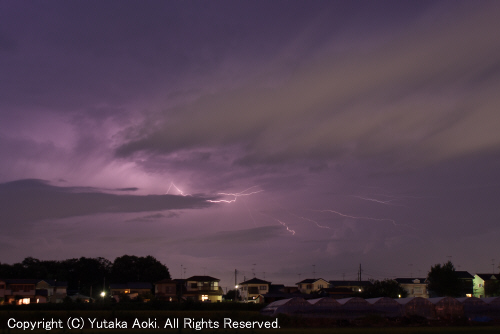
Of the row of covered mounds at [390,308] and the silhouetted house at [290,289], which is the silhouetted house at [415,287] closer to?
the silhouetted house at [290,289]

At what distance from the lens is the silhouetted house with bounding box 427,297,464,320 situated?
185ft

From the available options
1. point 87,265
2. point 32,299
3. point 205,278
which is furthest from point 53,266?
point 205,278

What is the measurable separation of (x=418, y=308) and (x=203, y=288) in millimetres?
49485

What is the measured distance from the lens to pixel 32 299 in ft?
306

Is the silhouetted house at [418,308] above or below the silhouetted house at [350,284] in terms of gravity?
above

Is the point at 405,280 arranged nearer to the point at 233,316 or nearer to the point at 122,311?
the point at 233,316

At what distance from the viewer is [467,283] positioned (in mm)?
107875

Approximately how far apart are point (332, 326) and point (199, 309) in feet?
67.1

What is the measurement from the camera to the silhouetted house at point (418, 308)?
56281 millimetres

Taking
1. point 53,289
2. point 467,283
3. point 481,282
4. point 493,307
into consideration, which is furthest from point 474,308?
point 53,289

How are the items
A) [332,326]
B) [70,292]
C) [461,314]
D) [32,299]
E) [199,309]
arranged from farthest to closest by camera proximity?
[70,292], [32,299], [199,309], [461,314], [332,326]

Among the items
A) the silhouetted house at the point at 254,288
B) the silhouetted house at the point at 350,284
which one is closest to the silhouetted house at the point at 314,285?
the silhouetted house at the point at 350,284

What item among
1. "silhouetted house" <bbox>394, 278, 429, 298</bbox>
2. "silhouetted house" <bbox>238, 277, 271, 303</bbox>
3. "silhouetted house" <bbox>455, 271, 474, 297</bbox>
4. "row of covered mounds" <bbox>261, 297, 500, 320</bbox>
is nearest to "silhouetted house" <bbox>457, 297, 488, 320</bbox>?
"row of covered mounds" <bbox>261, 297, 500, 320</bbox>

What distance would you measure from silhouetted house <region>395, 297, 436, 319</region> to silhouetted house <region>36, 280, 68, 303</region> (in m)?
67.7
